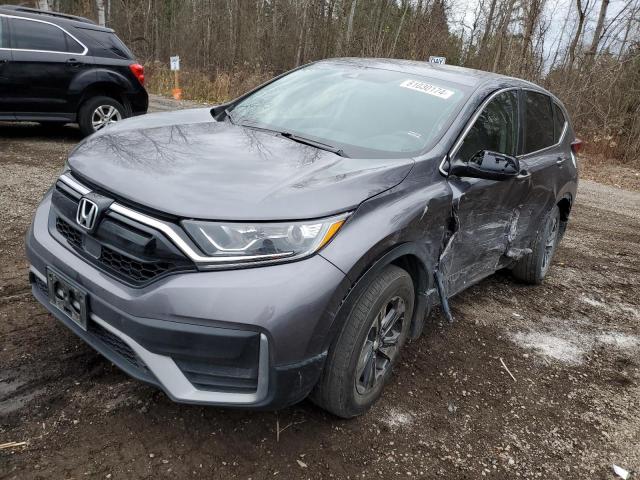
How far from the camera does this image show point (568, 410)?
298cm

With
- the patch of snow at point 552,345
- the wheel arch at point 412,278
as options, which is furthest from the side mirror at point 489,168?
the patch of snow at point 552,345

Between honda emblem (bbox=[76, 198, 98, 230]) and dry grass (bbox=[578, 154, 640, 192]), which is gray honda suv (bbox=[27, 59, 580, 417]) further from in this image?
dry grass (bbox=[578, 154, 640, 192])

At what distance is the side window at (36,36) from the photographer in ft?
23.0

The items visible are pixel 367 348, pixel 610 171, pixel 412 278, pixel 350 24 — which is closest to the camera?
pixel 367 348

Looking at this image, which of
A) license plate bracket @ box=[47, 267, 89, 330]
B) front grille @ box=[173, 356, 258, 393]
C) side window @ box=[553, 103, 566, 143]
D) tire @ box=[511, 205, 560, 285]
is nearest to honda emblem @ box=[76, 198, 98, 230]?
license plate bracket @ box=[47, 267, 89, 330]

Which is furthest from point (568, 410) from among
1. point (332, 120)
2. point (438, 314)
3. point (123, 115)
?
point (123, 115)

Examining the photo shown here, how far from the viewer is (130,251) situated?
2062 mm

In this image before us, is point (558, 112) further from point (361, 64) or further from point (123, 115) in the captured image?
point (123, 115)

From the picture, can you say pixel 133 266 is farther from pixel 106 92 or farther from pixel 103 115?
pixel 106 92

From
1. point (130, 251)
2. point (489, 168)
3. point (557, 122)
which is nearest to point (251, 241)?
point (130, 251)

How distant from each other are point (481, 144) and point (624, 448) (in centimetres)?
185

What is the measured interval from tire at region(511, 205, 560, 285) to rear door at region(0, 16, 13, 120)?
22.0ft

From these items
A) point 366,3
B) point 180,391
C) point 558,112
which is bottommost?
point 180,391

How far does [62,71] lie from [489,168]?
665 centimetres
